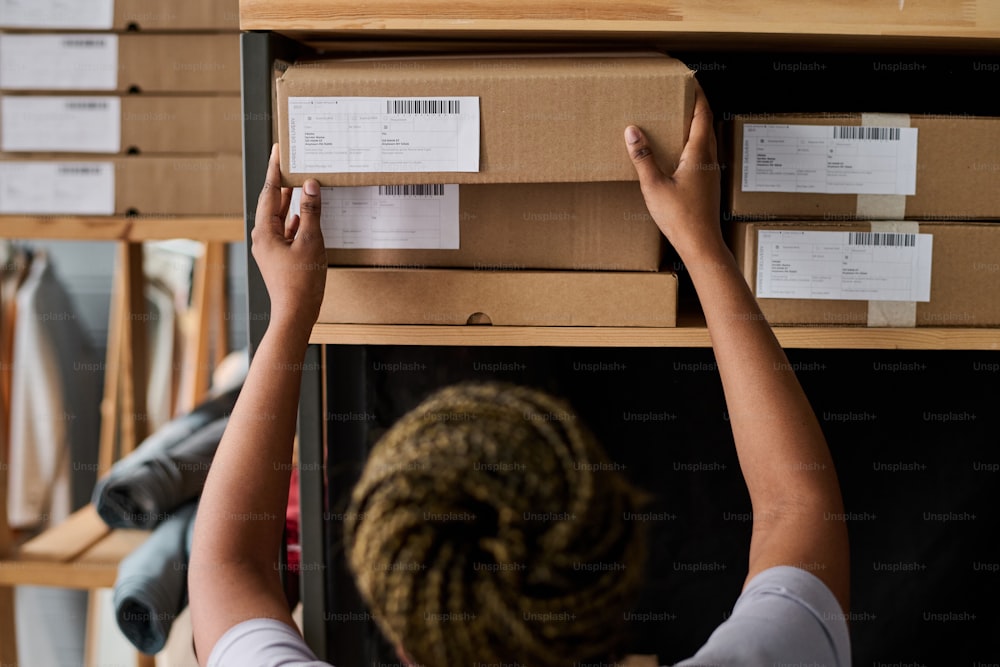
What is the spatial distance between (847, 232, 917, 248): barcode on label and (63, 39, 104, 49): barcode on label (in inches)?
44.4

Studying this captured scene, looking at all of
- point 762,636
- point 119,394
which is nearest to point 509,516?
point 762,636

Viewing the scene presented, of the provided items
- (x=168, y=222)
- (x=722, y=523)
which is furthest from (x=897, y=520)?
(x=168, y=222)

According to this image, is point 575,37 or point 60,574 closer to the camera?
point 575,37

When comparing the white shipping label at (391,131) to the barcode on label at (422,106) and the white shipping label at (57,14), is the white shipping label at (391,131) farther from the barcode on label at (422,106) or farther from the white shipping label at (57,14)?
the white shipping label at (57,14)

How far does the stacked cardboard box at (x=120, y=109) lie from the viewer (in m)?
1.19

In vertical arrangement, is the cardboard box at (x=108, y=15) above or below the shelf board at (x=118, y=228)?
above

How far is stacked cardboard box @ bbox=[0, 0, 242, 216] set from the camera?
1188 mm

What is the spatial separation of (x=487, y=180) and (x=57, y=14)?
2.83 feet

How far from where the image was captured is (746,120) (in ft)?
2.72

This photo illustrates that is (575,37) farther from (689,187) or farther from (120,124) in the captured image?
(120,124)

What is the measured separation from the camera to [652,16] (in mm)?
793

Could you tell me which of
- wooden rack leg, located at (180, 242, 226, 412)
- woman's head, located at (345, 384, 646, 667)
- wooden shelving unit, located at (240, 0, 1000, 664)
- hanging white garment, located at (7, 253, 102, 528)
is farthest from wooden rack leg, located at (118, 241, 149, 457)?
woman's head, located at (345, 384, 646, 667)

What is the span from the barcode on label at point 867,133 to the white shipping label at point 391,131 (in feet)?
1.31

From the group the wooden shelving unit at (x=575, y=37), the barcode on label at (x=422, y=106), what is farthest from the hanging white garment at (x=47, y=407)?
the barcode on label at (x=422, y=106)
